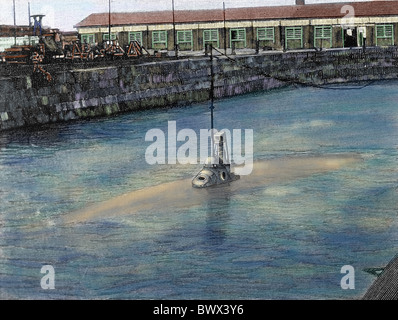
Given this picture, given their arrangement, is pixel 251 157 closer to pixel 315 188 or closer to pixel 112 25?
pixel 315 188

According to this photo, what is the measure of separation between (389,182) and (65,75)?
9207mm

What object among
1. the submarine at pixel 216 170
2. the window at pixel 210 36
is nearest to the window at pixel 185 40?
the window at pixel 210 36

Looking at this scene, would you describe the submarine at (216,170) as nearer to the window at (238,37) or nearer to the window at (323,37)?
the window at (238,37)

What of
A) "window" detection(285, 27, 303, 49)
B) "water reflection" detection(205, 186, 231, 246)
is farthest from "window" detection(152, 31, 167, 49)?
"water reflection" detection(205, 186, 231, 246)

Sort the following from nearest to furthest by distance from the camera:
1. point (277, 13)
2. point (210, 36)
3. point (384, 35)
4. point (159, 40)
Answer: point (159, 40) < point (210, 36) < point (384, 35) < point (277, 13)

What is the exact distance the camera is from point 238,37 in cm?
3266

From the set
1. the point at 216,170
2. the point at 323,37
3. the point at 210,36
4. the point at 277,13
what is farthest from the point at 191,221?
the point at 323,37

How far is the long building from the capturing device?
1222 inches

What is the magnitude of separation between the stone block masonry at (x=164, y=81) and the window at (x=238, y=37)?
12.3 feet

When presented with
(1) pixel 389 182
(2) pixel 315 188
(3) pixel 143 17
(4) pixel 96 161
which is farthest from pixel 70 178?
(3) pixel 143 17

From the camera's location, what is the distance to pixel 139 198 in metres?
14.1

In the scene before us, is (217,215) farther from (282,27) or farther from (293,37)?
(293,37)

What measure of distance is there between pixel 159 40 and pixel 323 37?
26.1 ft

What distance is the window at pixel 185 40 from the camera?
31.5 m
